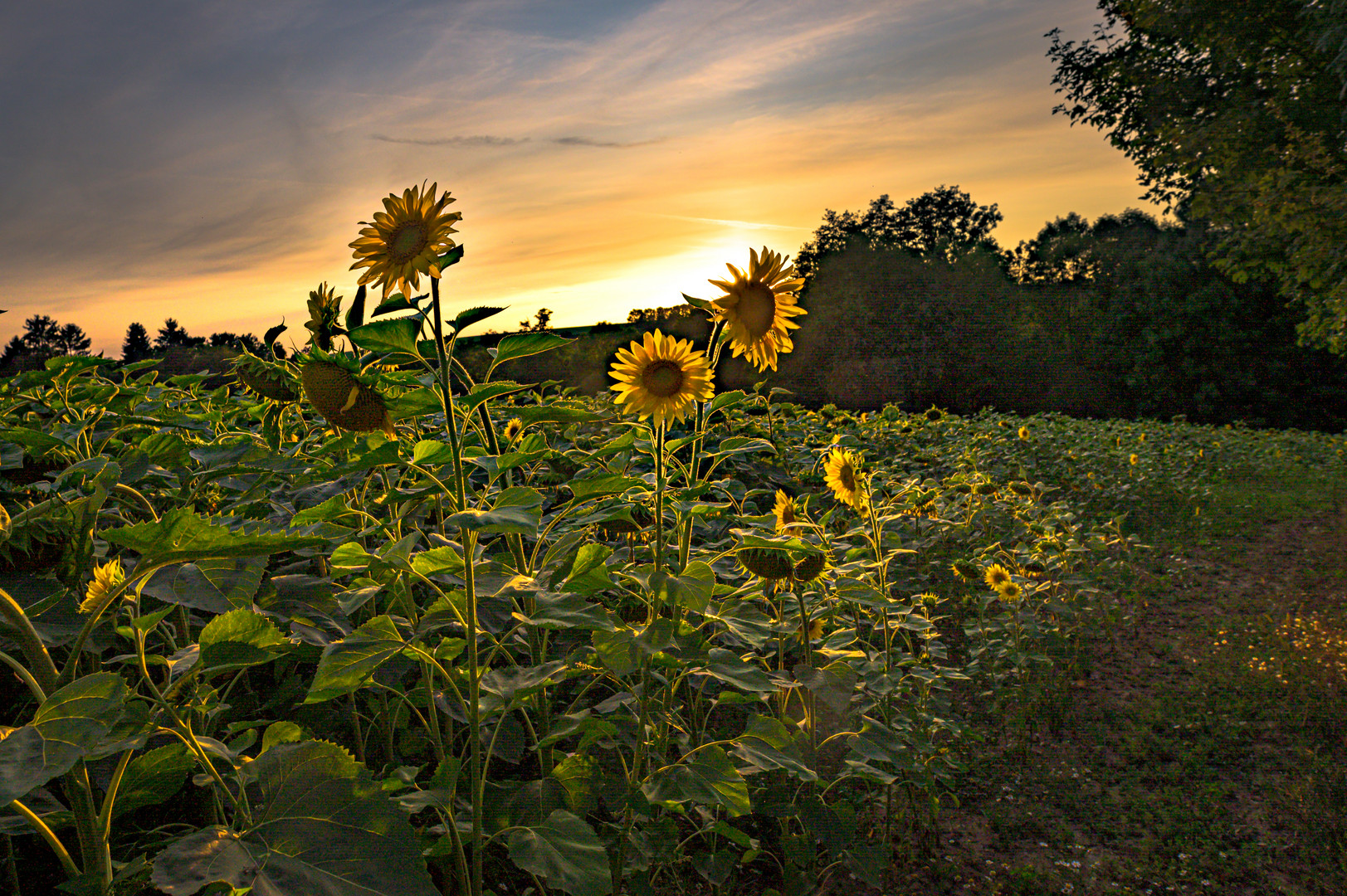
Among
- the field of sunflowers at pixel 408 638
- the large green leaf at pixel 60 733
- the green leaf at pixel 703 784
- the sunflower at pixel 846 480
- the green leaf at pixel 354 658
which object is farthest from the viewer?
the sunflower at pixel 846 480

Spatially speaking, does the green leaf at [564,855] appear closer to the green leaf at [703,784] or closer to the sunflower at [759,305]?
the green leaf at [703,784]

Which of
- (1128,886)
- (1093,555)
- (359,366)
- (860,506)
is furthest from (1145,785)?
(359,366)

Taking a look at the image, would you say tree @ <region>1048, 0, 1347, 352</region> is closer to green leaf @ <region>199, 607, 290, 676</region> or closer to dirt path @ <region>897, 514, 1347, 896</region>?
dirt path @ <region>897, 514, 1347, 896</region>

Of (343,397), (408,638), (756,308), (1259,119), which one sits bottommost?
(408,638)

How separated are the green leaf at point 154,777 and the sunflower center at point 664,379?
1.02 meters

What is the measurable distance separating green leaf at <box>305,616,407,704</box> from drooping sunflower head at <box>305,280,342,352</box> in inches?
21.7

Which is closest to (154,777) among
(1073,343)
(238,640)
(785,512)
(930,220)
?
(238,640)

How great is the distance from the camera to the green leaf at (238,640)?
1081 millimetres

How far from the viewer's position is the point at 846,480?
2605 mm

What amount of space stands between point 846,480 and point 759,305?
111cm

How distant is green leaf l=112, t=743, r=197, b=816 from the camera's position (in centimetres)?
113

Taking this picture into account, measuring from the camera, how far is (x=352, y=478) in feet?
5.15

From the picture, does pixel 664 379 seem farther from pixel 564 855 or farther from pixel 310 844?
pixel 310 844

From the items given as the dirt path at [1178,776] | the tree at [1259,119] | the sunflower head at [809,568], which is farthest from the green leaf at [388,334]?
the tree at [1259,119]
